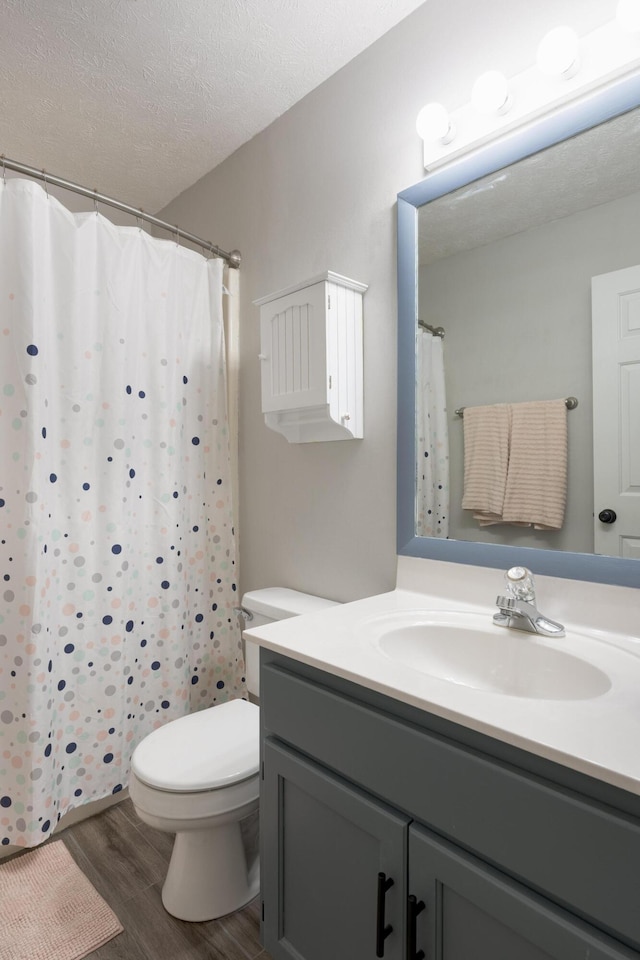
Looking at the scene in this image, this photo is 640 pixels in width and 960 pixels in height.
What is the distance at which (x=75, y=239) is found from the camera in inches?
66.2

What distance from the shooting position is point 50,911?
1.44 metres

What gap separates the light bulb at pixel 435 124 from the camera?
4.53 ft

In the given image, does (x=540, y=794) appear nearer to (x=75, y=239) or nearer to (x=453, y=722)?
(x=453, y=722)

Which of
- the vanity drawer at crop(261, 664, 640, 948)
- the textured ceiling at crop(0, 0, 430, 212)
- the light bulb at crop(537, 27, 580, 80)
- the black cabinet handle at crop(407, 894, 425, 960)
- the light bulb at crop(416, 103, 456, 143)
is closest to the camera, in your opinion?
the vanity drawer at crop(261, 664, 640, 948)

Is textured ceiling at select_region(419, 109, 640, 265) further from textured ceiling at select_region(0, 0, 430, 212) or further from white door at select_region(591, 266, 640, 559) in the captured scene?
textured ceiling at select_region(0, 0, 430, 212)

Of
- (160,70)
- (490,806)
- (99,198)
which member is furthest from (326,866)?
(160,70)

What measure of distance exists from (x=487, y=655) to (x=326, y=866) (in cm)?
53

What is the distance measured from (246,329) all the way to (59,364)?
2.50 ft

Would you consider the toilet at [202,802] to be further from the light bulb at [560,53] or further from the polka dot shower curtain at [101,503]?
the light bulb at [560,53]

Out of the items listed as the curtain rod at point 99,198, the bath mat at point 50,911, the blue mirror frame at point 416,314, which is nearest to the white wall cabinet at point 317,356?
the blue mirror frame at point 416,314

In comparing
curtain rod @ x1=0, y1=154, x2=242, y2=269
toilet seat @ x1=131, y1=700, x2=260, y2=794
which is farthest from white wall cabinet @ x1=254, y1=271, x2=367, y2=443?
toilet seat @ x1=131, y1=700, x2=260, y2=794

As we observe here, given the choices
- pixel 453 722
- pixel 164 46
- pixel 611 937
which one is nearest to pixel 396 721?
pixel 453 722

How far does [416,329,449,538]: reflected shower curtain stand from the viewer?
1447mm

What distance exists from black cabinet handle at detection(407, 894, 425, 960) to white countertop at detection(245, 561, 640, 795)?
1.04ft
